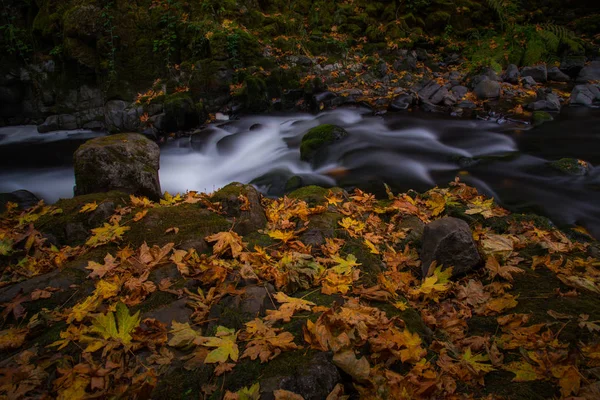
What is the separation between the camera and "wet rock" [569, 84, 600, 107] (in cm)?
1051

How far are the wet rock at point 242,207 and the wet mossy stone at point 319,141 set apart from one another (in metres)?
4.47

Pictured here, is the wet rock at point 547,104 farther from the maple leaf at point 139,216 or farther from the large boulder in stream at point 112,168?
the maple leaf at point 139,216

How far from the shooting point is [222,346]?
1.85 meters

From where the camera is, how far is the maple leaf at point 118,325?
1962 millimetres

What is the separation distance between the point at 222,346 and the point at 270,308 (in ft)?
1.45

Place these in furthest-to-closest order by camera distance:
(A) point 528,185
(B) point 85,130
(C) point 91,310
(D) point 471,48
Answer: (D) point 471,48, (B) point 85,130, (A) point 528,185, (C) point 91,310

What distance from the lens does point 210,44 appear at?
11.5 meters

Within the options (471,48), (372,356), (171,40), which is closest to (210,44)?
(171,40)

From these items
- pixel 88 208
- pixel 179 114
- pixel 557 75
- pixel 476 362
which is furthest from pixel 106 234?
pixel 557 75

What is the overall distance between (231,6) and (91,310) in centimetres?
1341

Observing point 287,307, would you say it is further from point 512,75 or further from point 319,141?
point 512,75

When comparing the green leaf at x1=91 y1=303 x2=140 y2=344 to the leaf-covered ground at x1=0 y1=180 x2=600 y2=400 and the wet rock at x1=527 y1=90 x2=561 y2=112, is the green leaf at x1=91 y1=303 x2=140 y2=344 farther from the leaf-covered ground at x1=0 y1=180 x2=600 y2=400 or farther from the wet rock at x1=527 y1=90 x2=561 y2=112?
the wet rock at x1=527 y1=90 x2=561 y2=112

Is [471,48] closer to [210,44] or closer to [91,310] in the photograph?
[210,44]

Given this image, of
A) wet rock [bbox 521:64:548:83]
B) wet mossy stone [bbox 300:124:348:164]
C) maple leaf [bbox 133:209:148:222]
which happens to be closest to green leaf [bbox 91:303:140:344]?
maple leaf [bbox 133:209:148:222]
